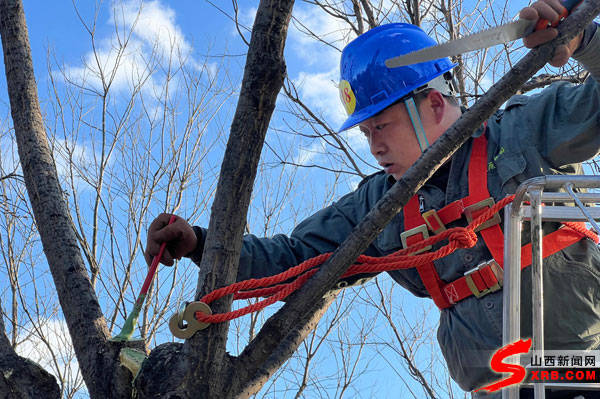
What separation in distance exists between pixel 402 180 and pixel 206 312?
2.02ft

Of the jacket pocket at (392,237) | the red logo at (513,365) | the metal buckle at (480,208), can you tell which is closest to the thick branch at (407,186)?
the red logo at (513,365)

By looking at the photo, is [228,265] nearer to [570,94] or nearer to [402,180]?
[402,180]

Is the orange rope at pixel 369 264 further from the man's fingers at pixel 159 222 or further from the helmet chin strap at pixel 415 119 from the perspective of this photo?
the helmet chin strap at pixel 415 119

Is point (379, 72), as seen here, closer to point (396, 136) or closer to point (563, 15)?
point (396, 136)

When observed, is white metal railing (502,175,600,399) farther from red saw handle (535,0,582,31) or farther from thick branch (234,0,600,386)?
red saw handle (535,0,582,31)

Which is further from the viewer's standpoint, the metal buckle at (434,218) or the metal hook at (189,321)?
the metal buckle at (434,218)

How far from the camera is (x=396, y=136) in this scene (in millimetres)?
2541

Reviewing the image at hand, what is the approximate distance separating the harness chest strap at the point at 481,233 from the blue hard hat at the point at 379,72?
373mm

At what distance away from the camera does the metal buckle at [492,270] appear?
2203mm

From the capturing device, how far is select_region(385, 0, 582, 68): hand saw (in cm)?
167

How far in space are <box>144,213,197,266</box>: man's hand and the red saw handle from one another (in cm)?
128

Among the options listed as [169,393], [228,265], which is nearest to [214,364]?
[169,393]

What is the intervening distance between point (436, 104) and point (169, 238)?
1.21 metres

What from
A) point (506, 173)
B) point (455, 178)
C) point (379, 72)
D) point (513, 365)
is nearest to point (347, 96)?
point (379, 72)
